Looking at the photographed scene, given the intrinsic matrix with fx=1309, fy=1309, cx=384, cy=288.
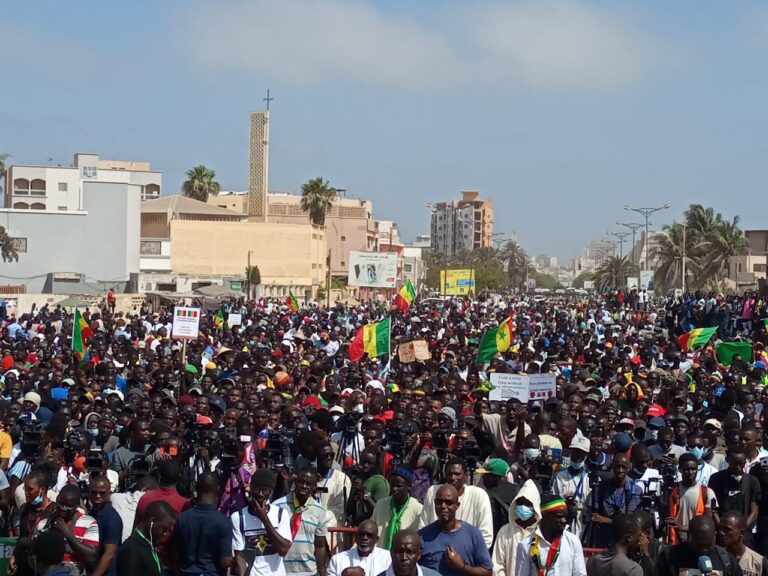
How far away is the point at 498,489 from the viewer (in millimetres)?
8586

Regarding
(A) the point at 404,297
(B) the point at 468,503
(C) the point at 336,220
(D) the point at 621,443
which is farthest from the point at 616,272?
(B) the point at 468,503

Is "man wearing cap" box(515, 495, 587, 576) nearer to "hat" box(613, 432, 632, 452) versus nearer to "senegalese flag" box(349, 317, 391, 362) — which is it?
"hat" box(613, 432, 632, 452)

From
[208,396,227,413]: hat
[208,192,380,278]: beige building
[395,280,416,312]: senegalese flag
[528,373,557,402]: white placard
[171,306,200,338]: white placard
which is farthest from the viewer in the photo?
[208,192,380,278]: beige building

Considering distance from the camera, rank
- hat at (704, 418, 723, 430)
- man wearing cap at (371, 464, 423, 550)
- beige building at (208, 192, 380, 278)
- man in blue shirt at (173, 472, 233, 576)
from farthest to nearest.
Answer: beige building at (208, 192, 380, 278)
hat at (704, 418, 723, 430)
man wearing cap at (371, 464, 423, 550)
man in blue shirt at (173, 472, 233, 576)

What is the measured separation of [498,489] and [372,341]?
1324cm

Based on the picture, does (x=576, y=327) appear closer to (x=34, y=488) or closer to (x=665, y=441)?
(x=665, y=441)

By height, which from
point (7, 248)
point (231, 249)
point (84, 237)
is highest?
point (84, 237)

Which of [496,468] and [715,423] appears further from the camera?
[715,423]

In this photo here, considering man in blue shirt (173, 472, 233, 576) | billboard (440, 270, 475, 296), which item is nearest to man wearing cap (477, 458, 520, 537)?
man in blue shirt (173, 472, 233, 576)

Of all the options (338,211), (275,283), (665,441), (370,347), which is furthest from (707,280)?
(665,441)

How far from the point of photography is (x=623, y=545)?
6883mm

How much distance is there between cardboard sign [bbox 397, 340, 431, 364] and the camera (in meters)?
20.4

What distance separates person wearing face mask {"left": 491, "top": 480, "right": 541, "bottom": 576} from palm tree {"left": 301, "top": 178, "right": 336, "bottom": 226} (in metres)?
78.0

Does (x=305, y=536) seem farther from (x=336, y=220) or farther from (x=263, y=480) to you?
(x=336, y=220)
